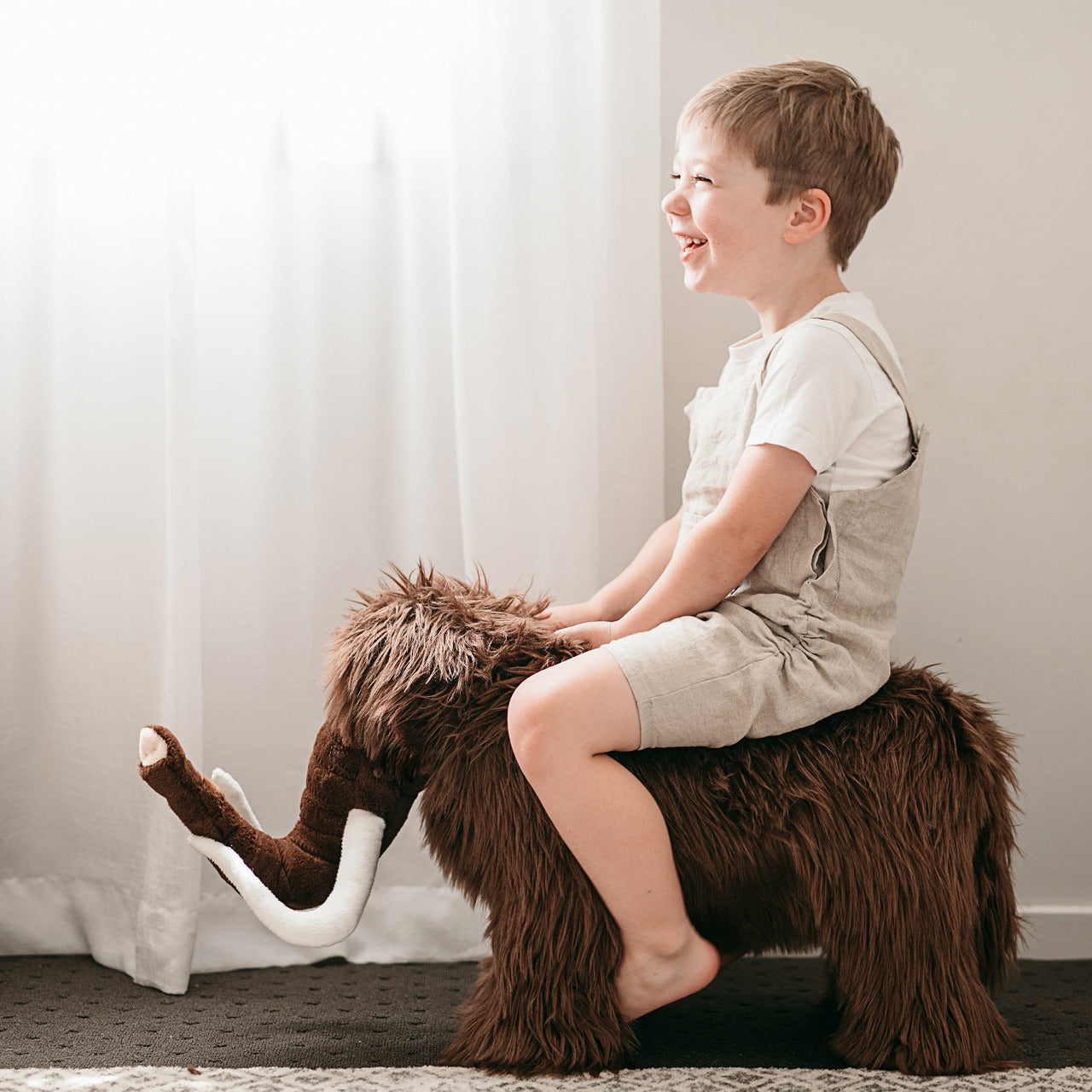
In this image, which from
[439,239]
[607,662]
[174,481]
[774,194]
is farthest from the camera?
[439,239]

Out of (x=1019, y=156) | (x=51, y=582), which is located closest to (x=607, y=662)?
(x=51, y=582)

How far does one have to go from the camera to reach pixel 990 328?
139 cm

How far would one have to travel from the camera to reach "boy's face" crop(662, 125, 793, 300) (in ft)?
3.38

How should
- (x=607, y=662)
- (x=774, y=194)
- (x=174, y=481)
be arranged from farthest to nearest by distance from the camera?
(x=174, y=481), (x=774, y=194), (x=607, y=662)

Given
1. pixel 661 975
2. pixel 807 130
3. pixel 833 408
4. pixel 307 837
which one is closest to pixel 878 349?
pixel 833 408

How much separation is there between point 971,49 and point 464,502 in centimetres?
86

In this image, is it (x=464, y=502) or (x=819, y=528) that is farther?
(x=464, y=502)

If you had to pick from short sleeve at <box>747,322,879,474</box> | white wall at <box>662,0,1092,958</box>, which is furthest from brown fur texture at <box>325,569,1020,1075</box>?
white wall at <box>662,0,1092,958</box>

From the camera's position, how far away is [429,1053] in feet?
3.33

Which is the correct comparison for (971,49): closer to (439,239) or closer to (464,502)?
(439,239)

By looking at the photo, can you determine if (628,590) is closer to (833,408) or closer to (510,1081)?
(833,408)

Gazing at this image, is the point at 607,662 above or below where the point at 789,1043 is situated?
above

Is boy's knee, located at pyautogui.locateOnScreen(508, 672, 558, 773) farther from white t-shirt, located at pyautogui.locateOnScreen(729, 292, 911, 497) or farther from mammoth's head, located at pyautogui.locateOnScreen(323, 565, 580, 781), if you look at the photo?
white t-shirt, located at pyautogui.locateOnScreen(729, 292, 911, 497)

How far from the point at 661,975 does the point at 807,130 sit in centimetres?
78
